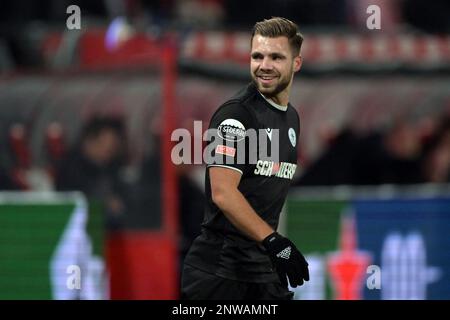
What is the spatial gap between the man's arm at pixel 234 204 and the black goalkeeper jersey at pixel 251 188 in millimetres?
103

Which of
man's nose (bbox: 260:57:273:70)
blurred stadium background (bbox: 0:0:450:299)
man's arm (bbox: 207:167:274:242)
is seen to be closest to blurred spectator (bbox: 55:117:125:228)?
blurred stadium background (bbox: 0:0:450:299)

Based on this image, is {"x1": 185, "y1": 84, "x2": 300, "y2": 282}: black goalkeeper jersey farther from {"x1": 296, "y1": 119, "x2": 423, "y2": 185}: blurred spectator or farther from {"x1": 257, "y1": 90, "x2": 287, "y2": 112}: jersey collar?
{"x1": 296, "y1": 119, "x2": 423, "y2": 185}: blurred spectator

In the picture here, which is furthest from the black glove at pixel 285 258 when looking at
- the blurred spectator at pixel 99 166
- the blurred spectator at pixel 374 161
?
the blurred spectator at pixel 374 161

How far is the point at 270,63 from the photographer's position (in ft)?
24.1

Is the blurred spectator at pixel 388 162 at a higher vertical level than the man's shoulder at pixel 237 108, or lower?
lower

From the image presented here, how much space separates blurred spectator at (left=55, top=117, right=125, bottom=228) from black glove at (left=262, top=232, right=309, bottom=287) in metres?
4.51

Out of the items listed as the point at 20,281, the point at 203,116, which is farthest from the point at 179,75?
the point at 20,281

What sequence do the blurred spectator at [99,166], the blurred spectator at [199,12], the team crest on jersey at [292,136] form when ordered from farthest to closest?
the blurred spectator at [199,12] → the blurred spectator at [99,166] → the team crest on jersey at [292,136]

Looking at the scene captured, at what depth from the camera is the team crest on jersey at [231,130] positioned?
7195 mm

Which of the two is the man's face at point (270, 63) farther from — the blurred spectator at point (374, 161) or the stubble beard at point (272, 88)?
the blurred spectator at point (374, 161)

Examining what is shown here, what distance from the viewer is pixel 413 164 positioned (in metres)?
13.0

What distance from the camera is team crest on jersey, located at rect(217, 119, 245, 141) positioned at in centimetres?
720

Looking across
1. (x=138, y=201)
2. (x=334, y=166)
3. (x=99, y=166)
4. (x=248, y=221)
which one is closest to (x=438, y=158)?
(x=334, y=166)

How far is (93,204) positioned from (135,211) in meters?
0.41
